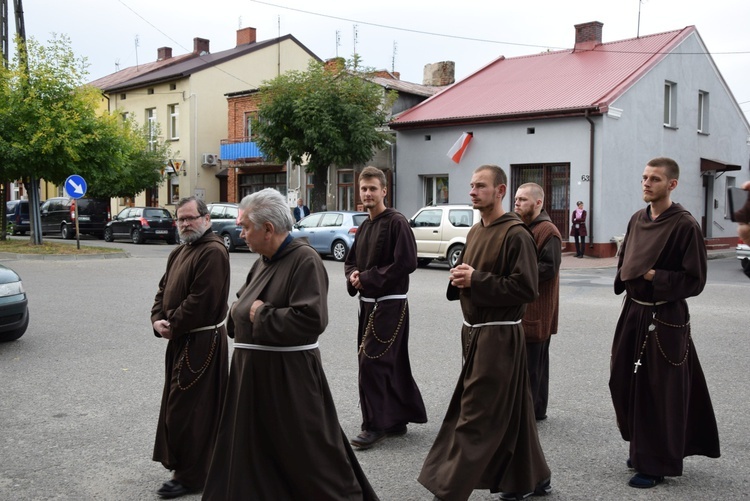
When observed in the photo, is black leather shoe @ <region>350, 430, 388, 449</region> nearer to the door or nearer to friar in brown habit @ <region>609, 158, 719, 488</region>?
friar in brown habit @ <region>609, 158, 719, 488</region>

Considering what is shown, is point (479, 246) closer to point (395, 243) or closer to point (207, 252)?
point (395, 243)

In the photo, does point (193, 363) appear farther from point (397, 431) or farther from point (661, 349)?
point (661, 349)

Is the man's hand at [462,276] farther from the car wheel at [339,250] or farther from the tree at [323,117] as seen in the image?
the tree at [323,117]

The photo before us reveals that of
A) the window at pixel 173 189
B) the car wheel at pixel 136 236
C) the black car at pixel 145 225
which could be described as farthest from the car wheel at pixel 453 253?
the window at pixel 173 189

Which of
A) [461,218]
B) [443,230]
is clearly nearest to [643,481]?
[461,218]

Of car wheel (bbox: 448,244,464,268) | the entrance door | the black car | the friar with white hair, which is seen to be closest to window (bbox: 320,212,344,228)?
car wheel (bbox: 448,244,464,268)

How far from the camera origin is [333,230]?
22.2 meters

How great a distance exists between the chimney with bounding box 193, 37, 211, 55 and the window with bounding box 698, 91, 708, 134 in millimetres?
29176

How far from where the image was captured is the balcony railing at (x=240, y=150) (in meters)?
36.2

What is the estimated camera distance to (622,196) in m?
24.7

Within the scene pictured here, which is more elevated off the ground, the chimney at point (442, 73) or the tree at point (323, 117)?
the chimney at point (442, 73)

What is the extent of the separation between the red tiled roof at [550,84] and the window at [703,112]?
2729mm

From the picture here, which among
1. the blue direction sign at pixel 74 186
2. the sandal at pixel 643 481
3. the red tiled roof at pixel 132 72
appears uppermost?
the red tiled roof at pixel 132 72

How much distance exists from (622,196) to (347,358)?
61.1ft
